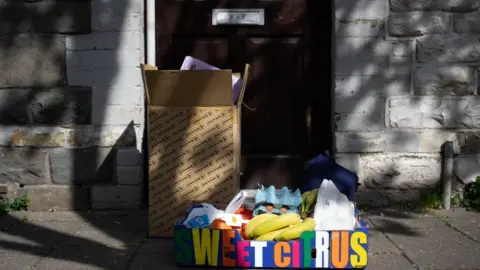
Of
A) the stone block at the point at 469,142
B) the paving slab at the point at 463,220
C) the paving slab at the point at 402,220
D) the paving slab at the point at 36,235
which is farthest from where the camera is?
the stone block at the point at 469,142

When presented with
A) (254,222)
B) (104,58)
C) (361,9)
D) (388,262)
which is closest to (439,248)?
(388,262)

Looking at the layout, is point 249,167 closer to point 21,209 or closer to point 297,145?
point 297,145

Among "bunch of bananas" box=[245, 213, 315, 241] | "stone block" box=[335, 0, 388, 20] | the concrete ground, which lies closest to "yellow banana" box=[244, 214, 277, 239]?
"bunch of bananas" box=[245, 213, 315, 241]

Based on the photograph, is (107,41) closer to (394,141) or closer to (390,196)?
(394,141)

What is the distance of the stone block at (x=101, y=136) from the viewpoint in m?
5.30

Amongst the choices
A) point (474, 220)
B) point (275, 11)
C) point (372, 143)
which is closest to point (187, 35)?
point (275, 11)

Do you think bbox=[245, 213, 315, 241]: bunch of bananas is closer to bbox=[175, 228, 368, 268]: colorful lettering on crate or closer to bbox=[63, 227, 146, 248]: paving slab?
bbox=[175, 228, 368, 268]: colorful lettering on crate

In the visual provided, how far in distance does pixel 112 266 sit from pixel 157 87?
1227 mm

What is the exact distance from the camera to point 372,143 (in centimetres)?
532

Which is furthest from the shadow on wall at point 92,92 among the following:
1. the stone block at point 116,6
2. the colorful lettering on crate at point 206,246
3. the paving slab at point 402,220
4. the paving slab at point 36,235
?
the colorful lettering on crate at point 206,246

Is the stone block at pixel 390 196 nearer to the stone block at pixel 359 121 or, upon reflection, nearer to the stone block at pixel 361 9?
the stone block at pixel 359 121

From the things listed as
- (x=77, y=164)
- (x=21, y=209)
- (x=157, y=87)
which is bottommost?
(x=21, y=209)

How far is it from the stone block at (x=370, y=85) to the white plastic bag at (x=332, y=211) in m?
1.49

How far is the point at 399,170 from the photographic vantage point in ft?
17.6
